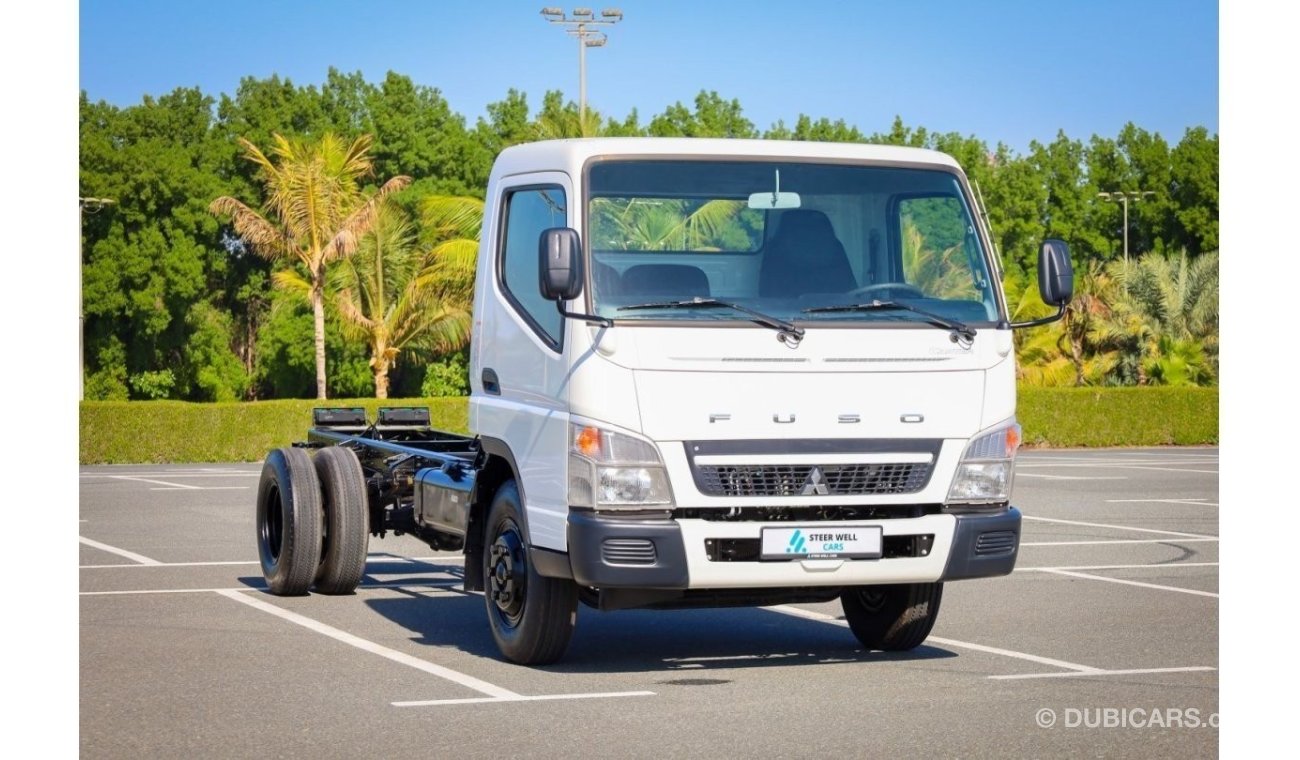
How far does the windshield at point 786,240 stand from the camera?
9211 mm

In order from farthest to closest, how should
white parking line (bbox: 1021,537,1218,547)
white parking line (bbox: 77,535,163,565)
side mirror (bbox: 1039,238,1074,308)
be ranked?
white parking line (bbox: 1021,537,1218,547), white parking line (bbox: 77,535,163,565), side mirror (bbox: 1039,238,1074,308)

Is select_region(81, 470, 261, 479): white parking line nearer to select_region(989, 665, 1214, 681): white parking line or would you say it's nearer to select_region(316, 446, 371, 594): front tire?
select_region(316, 446, 371, 594): front tire

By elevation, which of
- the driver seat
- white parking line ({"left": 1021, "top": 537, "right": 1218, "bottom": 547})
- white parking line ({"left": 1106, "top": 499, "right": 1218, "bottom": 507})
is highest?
the driver seat

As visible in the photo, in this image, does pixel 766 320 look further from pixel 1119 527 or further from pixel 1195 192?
pixel 1195 192

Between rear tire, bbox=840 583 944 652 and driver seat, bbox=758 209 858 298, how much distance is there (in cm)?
165

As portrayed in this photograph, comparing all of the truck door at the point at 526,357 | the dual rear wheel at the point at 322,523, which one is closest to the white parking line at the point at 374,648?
the dual rear wheel at the point at 322,523

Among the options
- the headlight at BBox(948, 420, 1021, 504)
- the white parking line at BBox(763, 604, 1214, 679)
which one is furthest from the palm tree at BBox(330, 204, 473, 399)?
the headlight at BBox(948, 420, 1021, 504)

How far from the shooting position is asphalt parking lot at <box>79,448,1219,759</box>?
25.1 feet

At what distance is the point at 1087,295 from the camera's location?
54.2 m

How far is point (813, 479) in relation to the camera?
29.5ft

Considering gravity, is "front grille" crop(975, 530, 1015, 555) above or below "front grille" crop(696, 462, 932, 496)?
below

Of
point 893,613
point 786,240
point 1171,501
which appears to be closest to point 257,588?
point 893,613

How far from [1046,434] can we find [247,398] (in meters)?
40.6

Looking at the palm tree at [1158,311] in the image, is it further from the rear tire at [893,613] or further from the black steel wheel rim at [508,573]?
the black steel wheel rim at [508,573]
